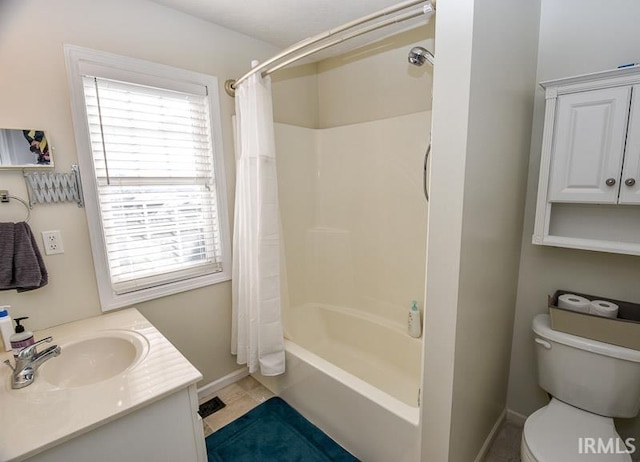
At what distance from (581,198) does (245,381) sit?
2.32m

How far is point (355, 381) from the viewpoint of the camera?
1528 mm

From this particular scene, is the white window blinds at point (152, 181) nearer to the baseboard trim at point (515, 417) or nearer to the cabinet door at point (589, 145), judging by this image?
the cabinet door at point (589, 145)

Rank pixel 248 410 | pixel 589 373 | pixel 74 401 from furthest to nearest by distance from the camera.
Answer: pixel 248 410, pixel 589 373, pixel 74 401

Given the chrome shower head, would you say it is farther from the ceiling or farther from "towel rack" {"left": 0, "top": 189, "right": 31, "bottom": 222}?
"towel rack" {"left": 0, "top": 189, "right": 31, "bottom": 222}

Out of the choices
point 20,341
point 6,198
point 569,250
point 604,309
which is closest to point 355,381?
point 604,309

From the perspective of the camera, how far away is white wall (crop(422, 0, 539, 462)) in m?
0.99

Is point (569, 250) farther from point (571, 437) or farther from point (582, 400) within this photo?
point (571, 437)

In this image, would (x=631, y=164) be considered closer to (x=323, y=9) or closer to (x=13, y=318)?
(x=323, y=9)

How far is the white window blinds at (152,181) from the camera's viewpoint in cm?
153

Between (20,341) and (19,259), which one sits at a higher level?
(19,259)

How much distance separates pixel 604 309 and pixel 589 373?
291 mm

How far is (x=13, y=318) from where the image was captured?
1.33 meters

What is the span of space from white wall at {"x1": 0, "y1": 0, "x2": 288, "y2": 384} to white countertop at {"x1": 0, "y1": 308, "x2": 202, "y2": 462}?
349 mm

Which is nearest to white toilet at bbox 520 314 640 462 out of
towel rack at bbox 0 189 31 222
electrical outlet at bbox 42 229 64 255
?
electrical outlet at bbox 42 229 64 255
